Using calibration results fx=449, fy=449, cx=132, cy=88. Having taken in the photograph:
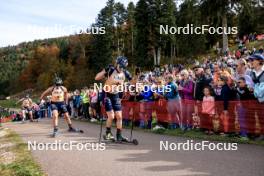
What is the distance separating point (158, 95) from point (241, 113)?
201 inches

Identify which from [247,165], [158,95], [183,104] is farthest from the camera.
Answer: [158,95]

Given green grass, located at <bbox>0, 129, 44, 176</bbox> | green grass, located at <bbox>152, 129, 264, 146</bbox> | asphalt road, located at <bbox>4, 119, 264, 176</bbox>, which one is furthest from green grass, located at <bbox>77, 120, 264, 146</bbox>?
green grass, located at <bbox>0, 129, 44, 176</bbox>

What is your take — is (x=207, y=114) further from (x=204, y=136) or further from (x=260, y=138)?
(x=260, y=138)

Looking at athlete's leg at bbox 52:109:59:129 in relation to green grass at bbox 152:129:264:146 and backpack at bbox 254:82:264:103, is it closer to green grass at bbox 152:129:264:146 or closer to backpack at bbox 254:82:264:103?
green grass at bbox 152:129:264:146

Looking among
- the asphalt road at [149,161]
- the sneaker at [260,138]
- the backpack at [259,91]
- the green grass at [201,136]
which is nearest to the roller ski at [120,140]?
the asphalt road at [149,161]

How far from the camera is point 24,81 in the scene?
157 m

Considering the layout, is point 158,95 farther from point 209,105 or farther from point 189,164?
point 189,164

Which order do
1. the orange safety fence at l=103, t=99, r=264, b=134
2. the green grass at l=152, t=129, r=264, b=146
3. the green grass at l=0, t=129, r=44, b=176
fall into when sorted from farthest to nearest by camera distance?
the orange safety fence at l=103, t=99, r=264, b=134 → the green grass at l=152, t=129, r=264, b=146 → the green grass at l=0, t=129, r=44, b=176

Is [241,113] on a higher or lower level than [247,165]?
higher

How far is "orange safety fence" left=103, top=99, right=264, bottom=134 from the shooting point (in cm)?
1184

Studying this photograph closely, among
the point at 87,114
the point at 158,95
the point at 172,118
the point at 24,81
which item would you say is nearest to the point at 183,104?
the point at 172,118

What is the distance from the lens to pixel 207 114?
45.2 ft

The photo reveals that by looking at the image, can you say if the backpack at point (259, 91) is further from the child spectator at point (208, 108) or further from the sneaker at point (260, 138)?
the child spectator at point (208, 108)

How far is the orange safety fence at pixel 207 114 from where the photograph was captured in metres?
11.8
